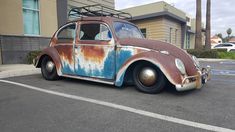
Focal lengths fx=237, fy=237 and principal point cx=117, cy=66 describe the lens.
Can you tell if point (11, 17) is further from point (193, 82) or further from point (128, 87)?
point (193, 82)

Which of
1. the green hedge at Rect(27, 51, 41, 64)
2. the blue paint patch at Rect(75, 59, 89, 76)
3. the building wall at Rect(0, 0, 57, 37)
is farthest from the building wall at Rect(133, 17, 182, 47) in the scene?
the blue paint patch at Rect(75, 59, 89, 76)

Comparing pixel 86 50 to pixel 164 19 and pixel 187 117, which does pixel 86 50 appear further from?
pixel 164 19

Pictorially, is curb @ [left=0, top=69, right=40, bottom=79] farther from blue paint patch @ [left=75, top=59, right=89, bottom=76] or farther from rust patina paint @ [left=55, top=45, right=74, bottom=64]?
blue paint patch @ [left=75, top=59, right=89, bottom=76]

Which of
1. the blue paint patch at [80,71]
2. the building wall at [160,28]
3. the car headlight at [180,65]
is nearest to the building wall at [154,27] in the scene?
the building wall at [160,28]

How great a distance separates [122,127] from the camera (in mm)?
3484

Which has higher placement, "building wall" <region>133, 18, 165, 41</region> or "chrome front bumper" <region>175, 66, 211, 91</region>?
"building wall" <region>133, 18, 165, 41</region>

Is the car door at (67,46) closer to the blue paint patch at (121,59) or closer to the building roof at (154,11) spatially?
the blue paint patch at (121,59)

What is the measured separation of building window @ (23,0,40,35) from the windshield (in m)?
7.50

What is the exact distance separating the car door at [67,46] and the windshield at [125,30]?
4.40ft

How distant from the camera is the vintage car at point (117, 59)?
5.29 m

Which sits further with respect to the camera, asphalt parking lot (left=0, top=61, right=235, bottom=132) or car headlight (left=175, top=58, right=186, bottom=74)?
car headlight (left=175, top=58, right=186, bottom=74)

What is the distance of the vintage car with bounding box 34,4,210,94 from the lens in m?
5.29

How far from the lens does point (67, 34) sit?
7.23 metres

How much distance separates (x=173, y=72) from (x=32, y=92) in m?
3.34
